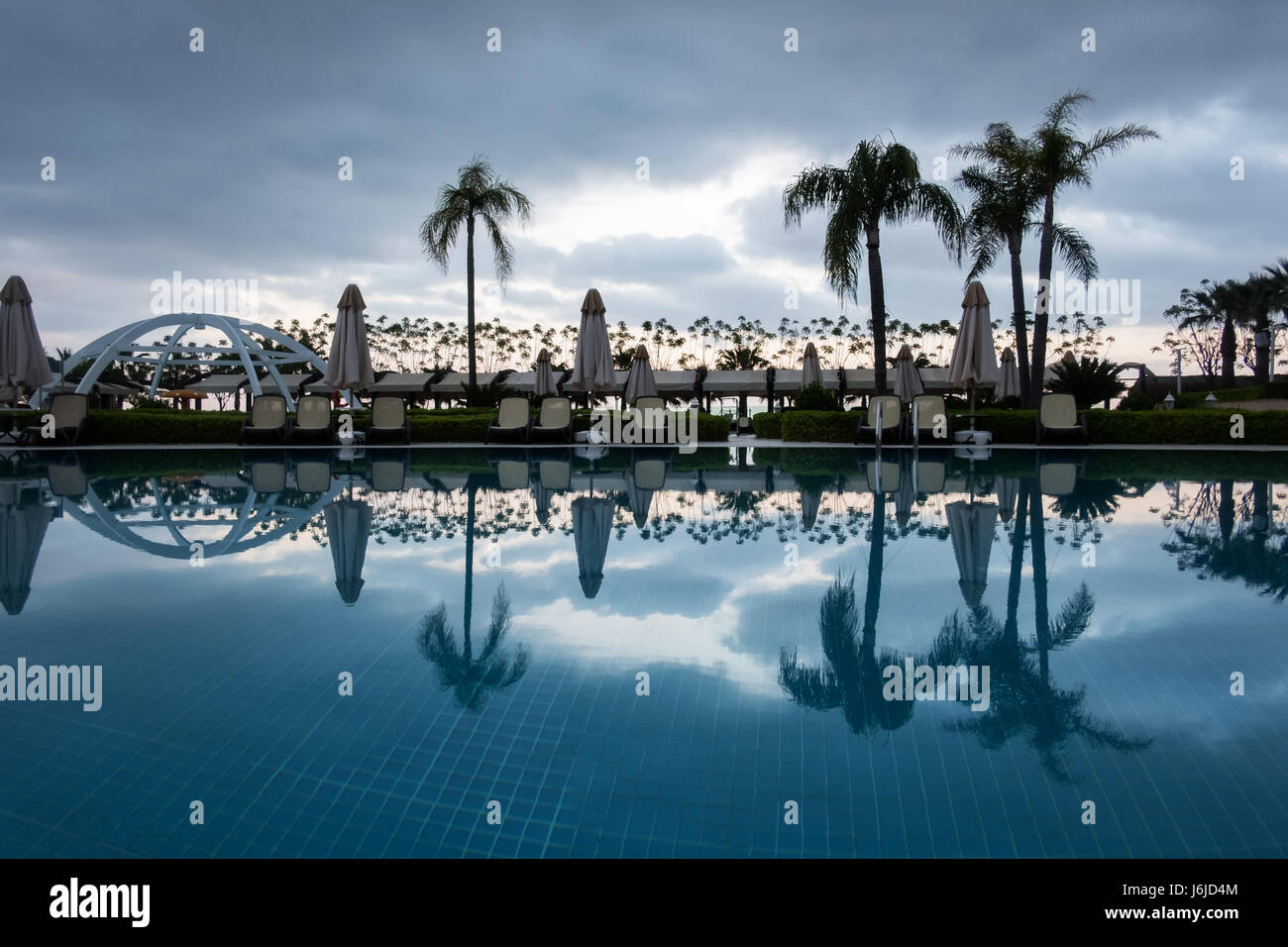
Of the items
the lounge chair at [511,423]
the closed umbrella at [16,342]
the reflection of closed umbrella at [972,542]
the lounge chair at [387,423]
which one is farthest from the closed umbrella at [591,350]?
the closed umbrella at [16,342]

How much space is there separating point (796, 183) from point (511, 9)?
7.44 metres

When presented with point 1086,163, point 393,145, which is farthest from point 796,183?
point 393,145

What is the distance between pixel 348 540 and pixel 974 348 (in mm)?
14127

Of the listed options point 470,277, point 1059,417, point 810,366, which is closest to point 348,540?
point 1059,417

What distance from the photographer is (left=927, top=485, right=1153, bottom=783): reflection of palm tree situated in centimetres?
238

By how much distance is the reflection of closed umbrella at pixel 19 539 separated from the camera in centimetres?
430

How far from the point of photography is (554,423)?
15836mm

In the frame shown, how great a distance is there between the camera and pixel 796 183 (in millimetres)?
18062

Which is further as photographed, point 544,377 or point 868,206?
point 544,377

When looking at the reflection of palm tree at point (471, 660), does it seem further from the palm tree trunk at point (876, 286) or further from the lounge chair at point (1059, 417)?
the palm tree trunk at point (876, 286)

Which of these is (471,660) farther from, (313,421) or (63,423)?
(63,423)

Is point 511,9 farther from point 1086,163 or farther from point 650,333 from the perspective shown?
point 650,333

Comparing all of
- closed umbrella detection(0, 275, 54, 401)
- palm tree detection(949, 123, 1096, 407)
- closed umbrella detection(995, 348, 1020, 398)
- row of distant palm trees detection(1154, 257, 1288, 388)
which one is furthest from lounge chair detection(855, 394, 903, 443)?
row of distant palm trees detection(1154, 257, 1288, 388)

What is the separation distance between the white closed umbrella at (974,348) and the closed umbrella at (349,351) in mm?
12751
